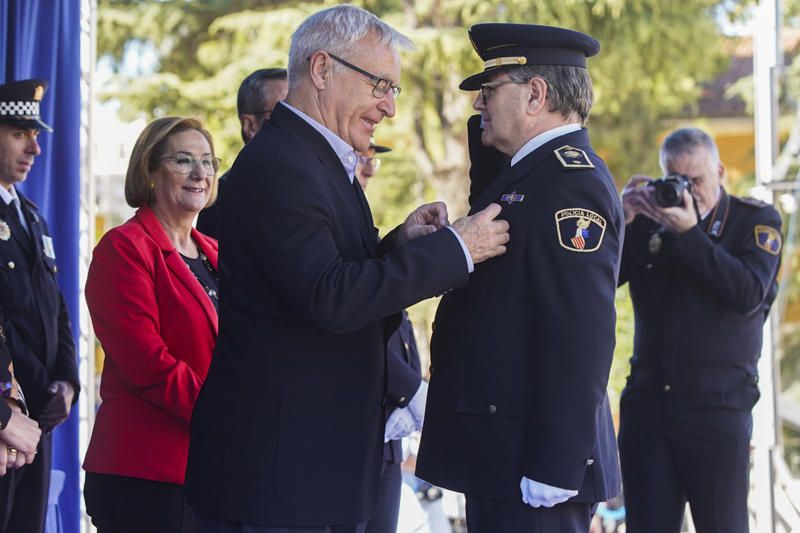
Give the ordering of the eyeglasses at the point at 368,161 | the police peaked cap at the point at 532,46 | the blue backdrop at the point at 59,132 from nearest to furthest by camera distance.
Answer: the police peaked cap at the point at 532,46 < the eyeglasses at the point at 368,161 < the blue backdrop at the point at 59,132

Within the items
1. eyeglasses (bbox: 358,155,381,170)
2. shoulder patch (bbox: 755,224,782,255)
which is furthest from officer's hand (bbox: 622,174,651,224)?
eyeglasses (bbox: 358,155,381,170)

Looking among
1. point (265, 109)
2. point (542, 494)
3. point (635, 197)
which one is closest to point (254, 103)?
point (265, 109)

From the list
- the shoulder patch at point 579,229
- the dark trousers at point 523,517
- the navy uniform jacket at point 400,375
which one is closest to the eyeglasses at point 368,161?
the navy uniform jacket at point 400,375

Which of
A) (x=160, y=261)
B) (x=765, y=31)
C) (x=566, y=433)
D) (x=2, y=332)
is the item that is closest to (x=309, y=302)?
(x=566, y=433)

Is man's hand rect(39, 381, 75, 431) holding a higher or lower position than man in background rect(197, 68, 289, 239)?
lower

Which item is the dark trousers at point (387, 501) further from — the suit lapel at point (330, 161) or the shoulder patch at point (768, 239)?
the shoulder patch at point (768, 239)

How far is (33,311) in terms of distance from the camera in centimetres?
349

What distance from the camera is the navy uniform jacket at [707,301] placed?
375cm

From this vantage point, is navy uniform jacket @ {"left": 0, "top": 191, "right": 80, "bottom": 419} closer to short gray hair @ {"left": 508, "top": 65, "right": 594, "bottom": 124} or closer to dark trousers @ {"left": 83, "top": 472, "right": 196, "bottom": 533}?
dark trousers @ {"left": 83, "top": 472, "right": 196, "bottom": 533}

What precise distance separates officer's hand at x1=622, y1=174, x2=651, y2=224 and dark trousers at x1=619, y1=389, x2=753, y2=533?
0.65 meters

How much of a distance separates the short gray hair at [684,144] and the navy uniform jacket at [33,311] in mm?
2166

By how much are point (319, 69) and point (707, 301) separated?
2055mm

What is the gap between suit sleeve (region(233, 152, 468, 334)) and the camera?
82.6 inches

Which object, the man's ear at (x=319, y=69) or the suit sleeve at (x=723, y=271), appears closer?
the man's ear at (x=319, y=69)
